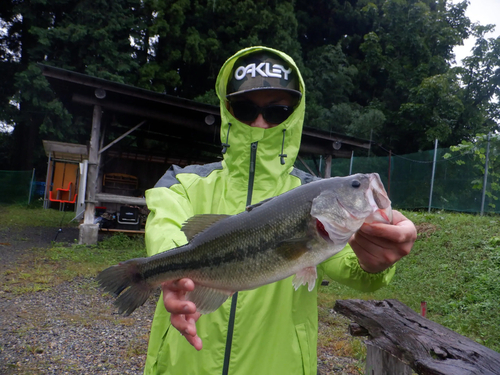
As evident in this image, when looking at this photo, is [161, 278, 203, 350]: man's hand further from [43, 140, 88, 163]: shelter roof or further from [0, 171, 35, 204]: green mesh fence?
[0, 171, 35, 204]: green mesh fence

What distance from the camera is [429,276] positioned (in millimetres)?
7766

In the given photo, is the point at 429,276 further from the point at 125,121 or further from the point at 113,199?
the point at 125,121

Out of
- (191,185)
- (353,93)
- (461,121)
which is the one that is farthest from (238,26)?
(191,185)

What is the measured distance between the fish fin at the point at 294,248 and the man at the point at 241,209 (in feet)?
0.80

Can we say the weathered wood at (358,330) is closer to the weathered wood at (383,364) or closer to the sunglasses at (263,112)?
the weathered wood at (383,364)

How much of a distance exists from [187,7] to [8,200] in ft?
52.5

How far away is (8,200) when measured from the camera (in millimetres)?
23781

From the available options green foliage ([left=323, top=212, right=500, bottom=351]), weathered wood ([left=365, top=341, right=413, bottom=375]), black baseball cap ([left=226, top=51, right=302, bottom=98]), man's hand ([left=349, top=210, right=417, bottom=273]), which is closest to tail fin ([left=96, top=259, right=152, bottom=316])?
man's hand ([left=349, top=210, right=417, bottom=273])

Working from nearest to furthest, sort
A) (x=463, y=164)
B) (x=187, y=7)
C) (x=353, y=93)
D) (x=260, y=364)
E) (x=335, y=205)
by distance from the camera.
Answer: (x=335, y=205) → (x=260, y=364) → (x=463, y=164) → (x=187, y=7) → (x=353, y=93)

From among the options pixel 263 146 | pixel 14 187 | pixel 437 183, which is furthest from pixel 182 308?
pixel 14 187

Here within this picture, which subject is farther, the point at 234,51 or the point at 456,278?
the point at 234,51

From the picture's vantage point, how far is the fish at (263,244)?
169 cm

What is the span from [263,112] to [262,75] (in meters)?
0.25

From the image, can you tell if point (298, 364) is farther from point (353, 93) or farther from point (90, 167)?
point (353, 93)
